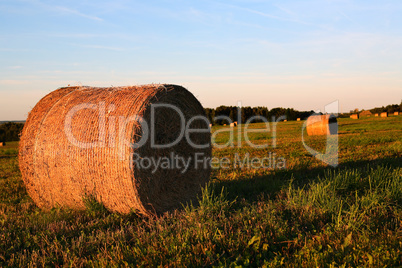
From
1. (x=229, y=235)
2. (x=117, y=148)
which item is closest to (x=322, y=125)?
(x=117, y=148)

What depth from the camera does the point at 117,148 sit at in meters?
5.74

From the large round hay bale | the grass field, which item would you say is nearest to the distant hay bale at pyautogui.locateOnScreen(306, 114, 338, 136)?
the grass field

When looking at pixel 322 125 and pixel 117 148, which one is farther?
pixel 322 125

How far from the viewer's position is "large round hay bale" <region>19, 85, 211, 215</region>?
5840 millimetres

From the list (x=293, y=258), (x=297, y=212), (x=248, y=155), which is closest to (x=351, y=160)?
(x=248, y=155)

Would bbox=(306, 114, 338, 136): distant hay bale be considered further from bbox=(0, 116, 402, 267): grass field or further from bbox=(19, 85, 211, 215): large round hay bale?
bbox=(19, 85, 211, 215): large round hay bale

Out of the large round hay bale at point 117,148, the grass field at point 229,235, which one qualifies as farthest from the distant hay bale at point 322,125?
the large round hay bale at point 117,148

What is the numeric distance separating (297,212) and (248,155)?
23.4ft

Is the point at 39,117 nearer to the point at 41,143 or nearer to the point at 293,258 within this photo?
the point at 41,143

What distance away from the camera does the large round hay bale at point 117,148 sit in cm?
584

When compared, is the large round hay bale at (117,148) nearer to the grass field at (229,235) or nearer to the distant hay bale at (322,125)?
the grass field at (229,235)

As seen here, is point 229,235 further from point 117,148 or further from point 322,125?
point 322,125

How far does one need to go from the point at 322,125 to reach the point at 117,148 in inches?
812

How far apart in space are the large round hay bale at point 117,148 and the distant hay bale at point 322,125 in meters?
18.0
